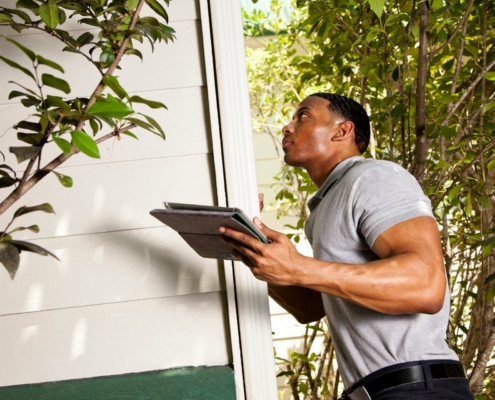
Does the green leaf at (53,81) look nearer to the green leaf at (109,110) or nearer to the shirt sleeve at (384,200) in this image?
the green leaf at (109,110)

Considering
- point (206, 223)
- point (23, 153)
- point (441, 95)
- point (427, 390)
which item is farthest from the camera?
point (441, 95)

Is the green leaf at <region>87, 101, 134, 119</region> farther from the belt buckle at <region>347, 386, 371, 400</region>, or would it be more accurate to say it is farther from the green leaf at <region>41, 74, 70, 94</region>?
the belt buckle at <region>347, 386, 371, 400</region>

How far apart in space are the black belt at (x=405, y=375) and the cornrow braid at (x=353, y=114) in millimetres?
716

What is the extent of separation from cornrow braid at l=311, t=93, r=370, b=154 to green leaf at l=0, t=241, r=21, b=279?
48.3 inches

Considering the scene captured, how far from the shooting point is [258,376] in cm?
155

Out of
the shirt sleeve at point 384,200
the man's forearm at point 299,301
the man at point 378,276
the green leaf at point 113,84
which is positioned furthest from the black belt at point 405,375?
the green leaf at point 113,84

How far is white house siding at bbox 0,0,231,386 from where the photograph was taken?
1563 mm

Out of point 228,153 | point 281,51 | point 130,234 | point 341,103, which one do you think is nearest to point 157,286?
point 130,234

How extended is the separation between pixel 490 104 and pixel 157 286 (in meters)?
1.07

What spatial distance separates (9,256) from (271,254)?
0.60 m

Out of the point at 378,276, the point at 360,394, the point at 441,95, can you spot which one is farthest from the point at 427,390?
the point at 441,95

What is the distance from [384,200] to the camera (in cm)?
144

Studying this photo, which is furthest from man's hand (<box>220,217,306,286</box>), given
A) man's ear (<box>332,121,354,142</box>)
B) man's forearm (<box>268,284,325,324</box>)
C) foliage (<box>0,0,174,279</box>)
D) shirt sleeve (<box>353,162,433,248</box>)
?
man's ear (<box>332,121,354,142</box>)

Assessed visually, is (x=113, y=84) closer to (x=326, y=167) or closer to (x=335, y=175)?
(x=335, y=175)
